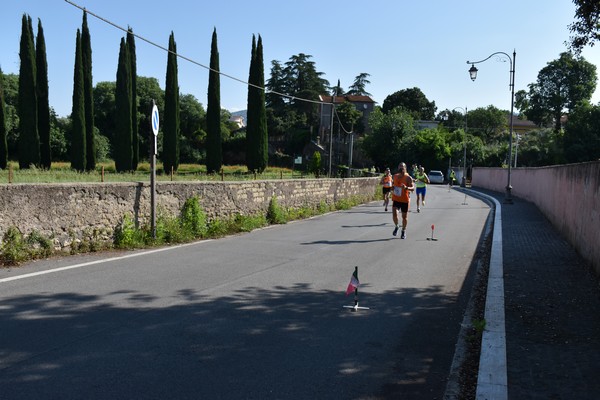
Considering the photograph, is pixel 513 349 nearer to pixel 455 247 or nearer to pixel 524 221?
pixel 455 247

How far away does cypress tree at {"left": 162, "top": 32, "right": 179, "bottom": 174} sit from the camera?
46.5m

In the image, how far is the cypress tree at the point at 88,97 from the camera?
4366 centimetres

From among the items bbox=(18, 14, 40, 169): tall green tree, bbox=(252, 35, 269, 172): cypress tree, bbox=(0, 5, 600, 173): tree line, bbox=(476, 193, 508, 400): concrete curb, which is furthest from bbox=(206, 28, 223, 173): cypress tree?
bbox=(476, 193, 508, 400): concrete curb

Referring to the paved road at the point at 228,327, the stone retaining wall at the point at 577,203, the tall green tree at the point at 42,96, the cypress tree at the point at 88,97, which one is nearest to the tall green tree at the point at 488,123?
the cypress tree at the point at 88,97

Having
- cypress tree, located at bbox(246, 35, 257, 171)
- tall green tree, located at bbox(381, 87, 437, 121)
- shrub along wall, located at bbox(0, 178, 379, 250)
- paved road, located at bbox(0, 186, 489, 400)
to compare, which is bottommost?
paved road, located at bbox(0, 186, 489, 400)

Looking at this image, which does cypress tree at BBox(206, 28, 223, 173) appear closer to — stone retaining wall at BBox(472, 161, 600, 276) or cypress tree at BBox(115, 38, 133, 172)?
cypress tree at BBox(115, 38, 133, 172)

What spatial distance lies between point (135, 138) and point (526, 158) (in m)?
45.6

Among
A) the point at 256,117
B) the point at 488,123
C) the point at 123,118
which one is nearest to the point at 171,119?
the point at 123,118

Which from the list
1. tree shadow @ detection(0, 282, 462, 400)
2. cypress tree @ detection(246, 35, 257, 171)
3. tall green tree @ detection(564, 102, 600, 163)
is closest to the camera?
tree shadow @ detection(0, 282, 462, 400)

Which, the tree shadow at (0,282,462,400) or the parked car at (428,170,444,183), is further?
the parked car at (428,170,444,183)

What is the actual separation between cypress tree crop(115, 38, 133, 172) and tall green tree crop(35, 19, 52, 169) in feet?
17.3

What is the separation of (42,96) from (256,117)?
18025 millimetres

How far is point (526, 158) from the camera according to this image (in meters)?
64.4

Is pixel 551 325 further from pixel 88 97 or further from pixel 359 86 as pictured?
pixel 359 86
